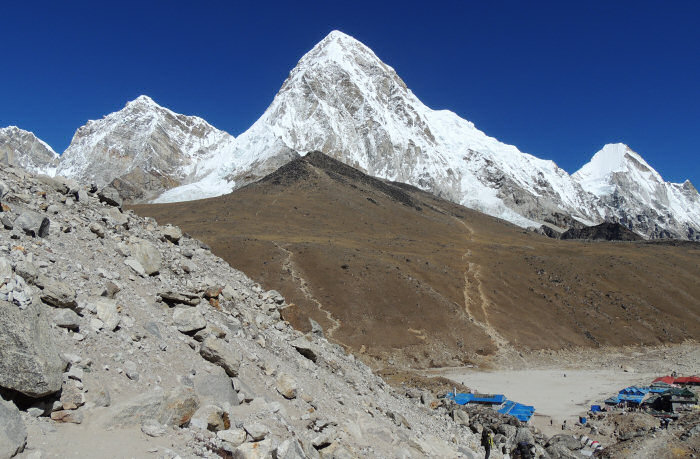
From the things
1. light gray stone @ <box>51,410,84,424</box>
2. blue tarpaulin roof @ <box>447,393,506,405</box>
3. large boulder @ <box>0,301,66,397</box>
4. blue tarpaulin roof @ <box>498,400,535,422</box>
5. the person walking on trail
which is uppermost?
large boulder @ <box>0,301,66,397</box>

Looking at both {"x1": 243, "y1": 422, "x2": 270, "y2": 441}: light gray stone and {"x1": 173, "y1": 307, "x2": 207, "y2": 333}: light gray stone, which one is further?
{"x1": 173, "y1": 307, "x2": 207, "y2": 333}: light gray stone

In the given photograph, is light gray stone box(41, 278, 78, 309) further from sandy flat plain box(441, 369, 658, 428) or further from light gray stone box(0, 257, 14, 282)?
sandy flat plain box(441, 369, 658, 428)

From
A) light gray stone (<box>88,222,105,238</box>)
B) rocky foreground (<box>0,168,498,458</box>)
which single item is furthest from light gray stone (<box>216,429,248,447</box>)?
light gray stone (<box>88,222,105,238</box>)

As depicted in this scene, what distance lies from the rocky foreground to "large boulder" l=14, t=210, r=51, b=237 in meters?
0.03

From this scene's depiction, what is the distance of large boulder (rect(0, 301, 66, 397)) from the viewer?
820 cm

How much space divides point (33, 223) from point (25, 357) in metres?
5.27

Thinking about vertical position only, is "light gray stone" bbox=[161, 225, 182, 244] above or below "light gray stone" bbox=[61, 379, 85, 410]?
above

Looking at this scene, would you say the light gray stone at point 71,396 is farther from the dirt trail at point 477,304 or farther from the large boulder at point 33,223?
the dirt trail at point 477,304

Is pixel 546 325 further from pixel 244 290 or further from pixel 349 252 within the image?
pixel 244 290

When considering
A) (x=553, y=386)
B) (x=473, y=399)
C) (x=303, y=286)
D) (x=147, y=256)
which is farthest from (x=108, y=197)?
(x=303, y=286)

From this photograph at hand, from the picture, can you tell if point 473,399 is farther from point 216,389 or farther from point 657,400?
point 216,389

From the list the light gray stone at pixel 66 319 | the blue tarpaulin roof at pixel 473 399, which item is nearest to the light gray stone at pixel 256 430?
the light gray stone at pixel 66 319

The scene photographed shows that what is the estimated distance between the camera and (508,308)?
234 ft

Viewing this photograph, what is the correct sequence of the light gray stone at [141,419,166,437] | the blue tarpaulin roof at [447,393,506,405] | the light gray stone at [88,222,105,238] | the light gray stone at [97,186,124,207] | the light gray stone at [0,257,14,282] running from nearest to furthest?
A: the light gray stone at [141,419,166,437] < the light gray stone at [0,257,14,282] < the light gray stone at [88,222,105,238] < the light gray stone at [97,186,124,207] < the blue tarpaulin roof at [447,393,506,405]
